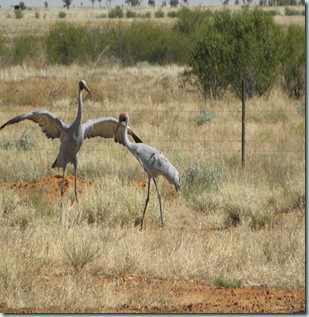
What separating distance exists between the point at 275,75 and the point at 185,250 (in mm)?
17253

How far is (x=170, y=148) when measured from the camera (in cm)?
1628

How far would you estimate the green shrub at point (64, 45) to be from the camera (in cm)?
3912

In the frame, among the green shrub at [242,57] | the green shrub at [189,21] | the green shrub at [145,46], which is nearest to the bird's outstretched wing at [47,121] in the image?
the green shrub at [242,57]

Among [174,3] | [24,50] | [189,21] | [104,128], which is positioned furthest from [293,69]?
[174,3]

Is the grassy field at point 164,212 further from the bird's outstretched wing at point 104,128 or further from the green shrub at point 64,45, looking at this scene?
the green shrub at point 64,45

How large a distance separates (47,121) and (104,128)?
0.80 m

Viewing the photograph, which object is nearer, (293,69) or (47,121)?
(47,121)

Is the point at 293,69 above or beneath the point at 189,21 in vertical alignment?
beneath

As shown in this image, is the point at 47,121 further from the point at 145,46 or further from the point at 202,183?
the point at 145,46

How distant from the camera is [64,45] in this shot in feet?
130

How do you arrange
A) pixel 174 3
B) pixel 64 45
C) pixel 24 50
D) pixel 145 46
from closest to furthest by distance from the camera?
pixel 24 50 → pixel 64 45 → pixel 145 46 → pixel 174 3

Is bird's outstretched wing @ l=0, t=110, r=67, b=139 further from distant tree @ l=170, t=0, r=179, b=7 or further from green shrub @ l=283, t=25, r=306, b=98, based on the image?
distant tree @ l=170, t=0, r=179, b=7

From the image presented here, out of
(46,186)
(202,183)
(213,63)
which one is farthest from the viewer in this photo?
(213,63)

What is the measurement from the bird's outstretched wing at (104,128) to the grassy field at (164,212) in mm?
727
